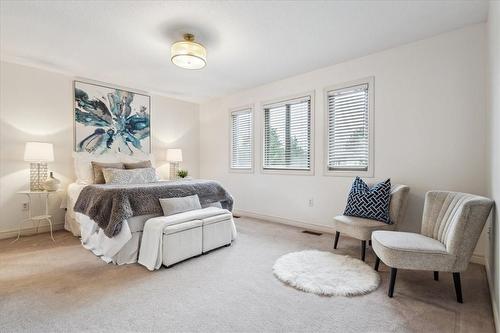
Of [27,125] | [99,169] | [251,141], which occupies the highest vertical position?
[27,125]

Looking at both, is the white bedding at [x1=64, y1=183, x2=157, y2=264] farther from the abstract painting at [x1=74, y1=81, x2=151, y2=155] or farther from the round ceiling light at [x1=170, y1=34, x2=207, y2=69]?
the round ceiling light at [x1=170, y1=34, x2=207, y2=69]

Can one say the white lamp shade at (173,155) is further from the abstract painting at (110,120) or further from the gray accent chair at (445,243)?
the gray accent chair at (445,243)

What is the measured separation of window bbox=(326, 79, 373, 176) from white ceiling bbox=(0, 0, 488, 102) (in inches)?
20.1

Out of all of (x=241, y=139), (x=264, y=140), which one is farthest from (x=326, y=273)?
(x=241, y=139)

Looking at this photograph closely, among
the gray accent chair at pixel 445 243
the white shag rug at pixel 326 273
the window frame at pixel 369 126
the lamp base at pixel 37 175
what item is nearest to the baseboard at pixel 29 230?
the lamp base at pixel 37 175

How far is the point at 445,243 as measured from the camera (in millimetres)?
2045

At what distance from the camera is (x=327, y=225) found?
3.89 metres

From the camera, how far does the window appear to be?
356cm

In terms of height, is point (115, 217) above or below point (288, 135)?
below

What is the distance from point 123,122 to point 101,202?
246cm

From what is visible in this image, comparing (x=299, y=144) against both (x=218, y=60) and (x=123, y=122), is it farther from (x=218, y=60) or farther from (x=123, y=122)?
(x=123, y=122)

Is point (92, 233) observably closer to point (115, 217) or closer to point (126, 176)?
point (115, 217)

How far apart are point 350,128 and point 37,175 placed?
15.8 feet

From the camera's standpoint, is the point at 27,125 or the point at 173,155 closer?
the point at 27,125
